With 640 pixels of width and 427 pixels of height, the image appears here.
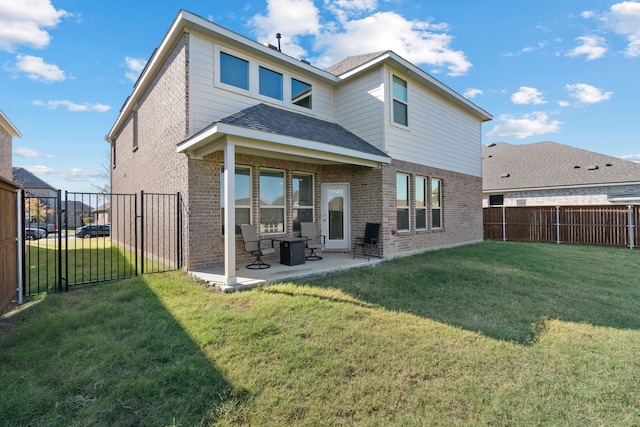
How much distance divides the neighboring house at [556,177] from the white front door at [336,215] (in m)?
14.0

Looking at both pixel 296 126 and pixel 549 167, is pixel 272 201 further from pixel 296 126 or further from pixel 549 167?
pixel 549 167

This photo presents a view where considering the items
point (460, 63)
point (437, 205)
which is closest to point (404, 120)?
point (437, 205)

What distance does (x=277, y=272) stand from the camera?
656 cm

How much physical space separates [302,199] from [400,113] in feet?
13.9

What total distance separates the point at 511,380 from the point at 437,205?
29.1 feet

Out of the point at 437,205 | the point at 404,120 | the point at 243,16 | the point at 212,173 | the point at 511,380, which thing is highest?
the point at 243,16

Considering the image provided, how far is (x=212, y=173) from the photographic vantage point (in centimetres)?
702

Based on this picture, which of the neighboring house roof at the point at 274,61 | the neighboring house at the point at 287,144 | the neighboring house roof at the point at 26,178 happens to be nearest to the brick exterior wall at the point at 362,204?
the neighboring house at the point at 287,144

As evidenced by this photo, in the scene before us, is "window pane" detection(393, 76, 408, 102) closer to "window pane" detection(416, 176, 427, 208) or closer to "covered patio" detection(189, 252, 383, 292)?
"window pane" detection(416, 176, 427, 208)

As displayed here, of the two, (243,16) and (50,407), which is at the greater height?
(243,16)

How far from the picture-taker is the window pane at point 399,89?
29.5 ft

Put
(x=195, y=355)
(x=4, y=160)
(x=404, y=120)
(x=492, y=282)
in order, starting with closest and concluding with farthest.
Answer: (x=195, y=355), (x=492, y=282), (x=404, y=120), (x=4, y=160)

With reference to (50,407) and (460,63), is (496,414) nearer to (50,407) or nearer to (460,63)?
(50,407)

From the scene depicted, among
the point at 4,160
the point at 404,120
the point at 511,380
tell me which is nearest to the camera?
the point at 511,380
